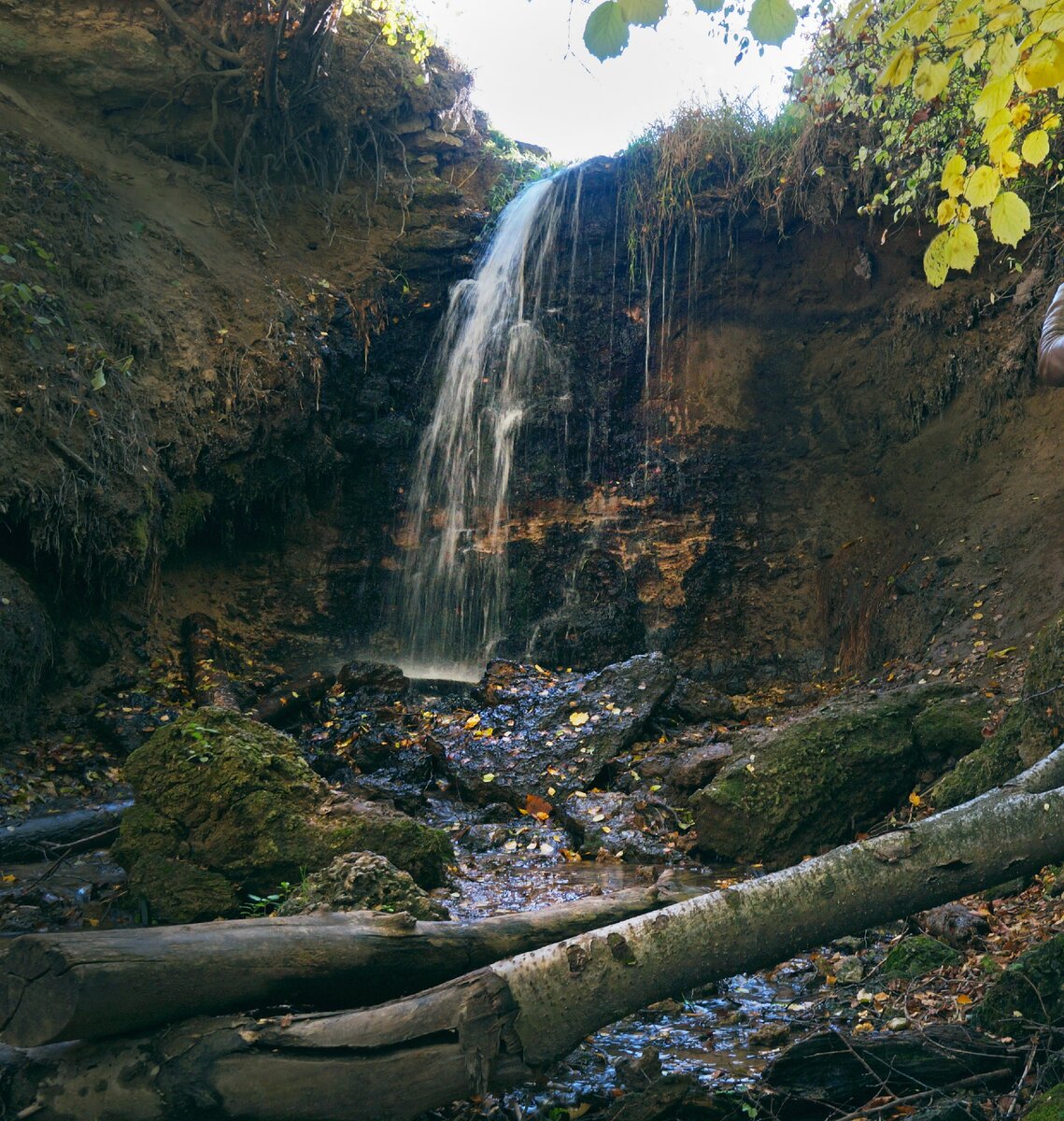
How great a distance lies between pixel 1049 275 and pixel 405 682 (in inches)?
295

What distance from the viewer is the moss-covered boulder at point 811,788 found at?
20.2 feet

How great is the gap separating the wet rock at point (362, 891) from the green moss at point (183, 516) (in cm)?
675

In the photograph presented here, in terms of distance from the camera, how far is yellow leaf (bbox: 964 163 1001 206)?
2779mm

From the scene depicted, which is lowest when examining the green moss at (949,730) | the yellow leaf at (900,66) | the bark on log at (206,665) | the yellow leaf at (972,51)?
the bark on log at (206,665)

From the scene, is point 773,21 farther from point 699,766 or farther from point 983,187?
point 699,766

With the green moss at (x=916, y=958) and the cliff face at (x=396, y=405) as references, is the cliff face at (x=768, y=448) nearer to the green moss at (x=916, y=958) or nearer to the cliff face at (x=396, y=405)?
the cliff face at (x=396, y=405)

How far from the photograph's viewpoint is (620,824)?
6.87 m

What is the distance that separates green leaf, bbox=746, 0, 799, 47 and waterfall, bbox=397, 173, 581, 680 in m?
9.48

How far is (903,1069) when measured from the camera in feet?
9.58

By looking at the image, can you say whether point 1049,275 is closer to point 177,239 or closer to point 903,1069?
point 903,1069

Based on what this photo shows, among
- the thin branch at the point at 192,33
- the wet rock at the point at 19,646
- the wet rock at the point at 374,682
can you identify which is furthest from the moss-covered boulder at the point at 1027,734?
the thin branch at the point at 192,33

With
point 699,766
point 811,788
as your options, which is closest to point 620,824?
point 699,766

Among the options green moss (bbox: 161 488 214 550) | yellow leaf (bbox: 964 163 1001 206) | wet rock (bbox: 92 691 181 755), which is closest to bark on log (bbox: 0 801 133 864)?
wet rock (bbox: 92 691 181 755)

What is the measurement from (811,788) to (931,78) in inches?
176
